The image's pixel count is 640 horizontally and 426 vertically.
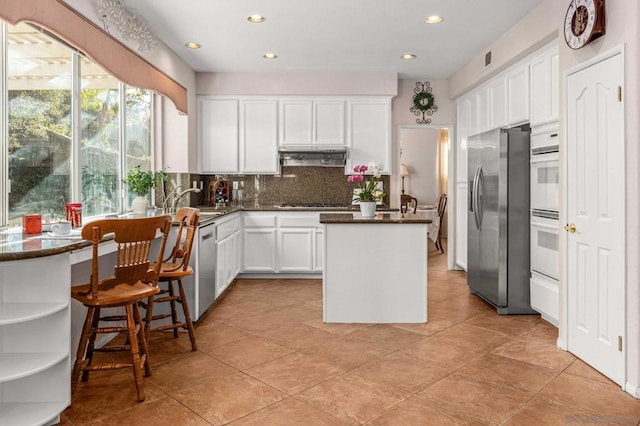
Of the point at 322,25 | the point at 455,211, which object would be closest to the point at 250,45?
the point at 322,25

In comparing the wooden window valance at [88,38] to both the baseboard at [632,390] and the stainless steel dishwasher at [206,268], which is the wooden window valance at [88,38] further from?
the baseboard at [632,390]

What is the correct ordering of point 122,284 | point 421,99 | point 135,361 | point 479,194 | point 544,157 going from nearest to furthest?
point 135,361 → point 122,284 → point 544,157 → point 479,194 → point 421,99

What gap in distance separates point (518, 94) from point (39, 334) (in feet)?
14.2

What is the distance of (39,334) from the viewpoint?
240 centimetres

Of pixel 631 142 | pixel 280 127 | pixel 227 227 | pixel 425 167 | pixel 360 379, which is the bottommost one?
pixel 360 379

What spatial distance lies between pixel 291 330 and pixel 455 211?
143 inches

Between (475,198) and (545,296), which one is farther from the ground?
(475,198)

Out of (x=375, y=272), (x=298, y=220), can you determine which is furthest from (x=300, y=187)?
(x=375, y=272)

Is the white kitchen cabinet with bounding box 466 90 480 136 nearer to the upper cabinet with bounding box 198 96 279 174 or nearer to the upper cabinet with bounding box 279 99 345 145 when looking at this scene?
the upper cabinet with bounding box 279 99 345 145

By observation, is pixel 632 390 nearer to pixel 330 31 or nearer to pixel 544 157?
pixel 544 157

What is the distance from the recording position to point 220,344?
354 cm

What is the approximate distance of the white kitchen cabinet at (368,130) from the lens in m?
Answer: 6.26

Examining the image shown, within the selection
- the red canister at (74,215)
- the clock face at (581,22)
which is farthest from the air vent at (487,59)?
the red canister at (74,215)

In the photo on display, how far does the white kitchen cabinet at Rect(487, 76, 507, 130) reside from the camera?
16.1 ft
